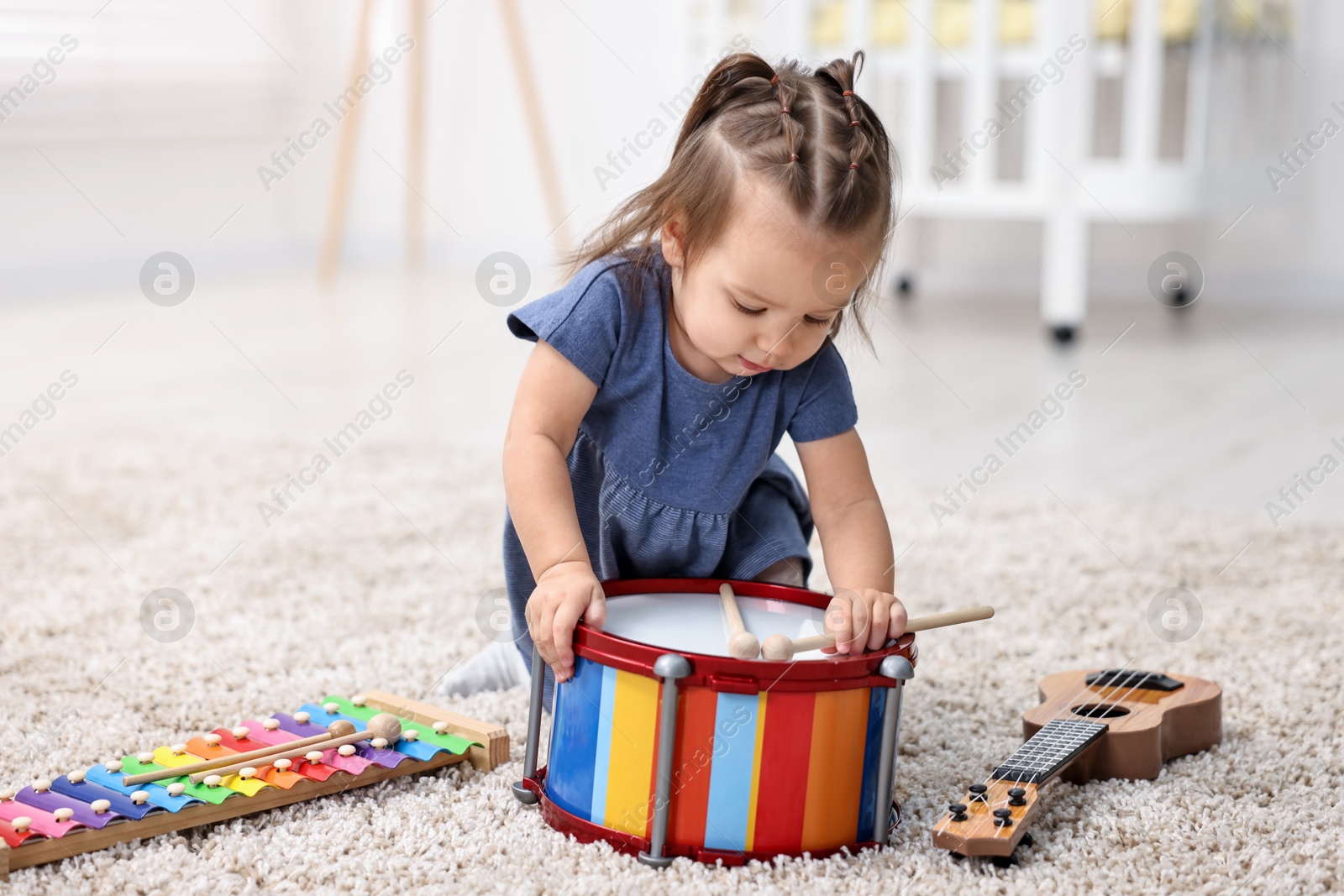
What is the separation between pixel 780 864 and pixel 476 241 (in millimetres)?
3603

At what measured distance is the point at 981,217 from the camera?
3.47 m

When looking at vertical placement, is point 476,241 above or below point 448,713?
above

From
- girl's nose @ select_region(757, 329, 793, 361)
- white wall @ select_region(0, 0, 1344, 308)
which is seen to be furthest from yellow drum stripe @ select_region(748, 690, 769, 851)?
white wall @ select_region(0, 0, 1344, 308)

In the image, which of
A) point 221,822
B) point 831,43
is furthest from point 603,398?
point 831,43

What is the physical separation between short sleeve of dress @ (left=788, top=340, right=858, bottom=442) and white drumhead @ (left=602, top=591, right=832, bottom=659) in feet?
0.46

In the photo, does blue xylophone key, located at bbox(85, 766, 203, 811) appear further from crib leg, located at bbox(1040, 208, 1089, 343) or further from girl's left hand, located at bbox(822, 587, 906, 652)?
crib leg, located at bbox(1040, 208, 1089, 343)

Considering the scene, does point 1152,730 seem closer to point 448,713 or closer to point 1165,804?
point 1165,804

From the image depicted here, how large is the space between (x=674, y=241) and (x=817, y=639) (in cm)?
30

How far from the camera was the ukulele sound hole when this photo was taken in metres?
0.98

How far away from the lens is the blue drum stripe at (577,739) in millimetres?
798

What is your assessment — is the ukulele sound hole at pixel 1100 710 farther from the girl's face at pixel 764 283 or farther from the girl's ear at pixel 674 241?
the girl's ear at pixel 674 241

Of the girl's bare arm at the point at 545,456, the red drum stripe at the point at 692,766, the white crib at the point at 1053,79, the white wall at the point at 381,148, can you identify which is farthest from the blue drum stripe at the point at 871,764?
the white wall at the point at 381,148

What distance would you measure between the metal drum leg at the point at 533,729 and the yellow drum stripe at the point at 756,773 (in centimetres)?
17

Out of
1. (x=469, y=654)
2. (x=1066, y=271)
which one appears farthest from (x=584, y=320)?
(x=1066, y=271)
